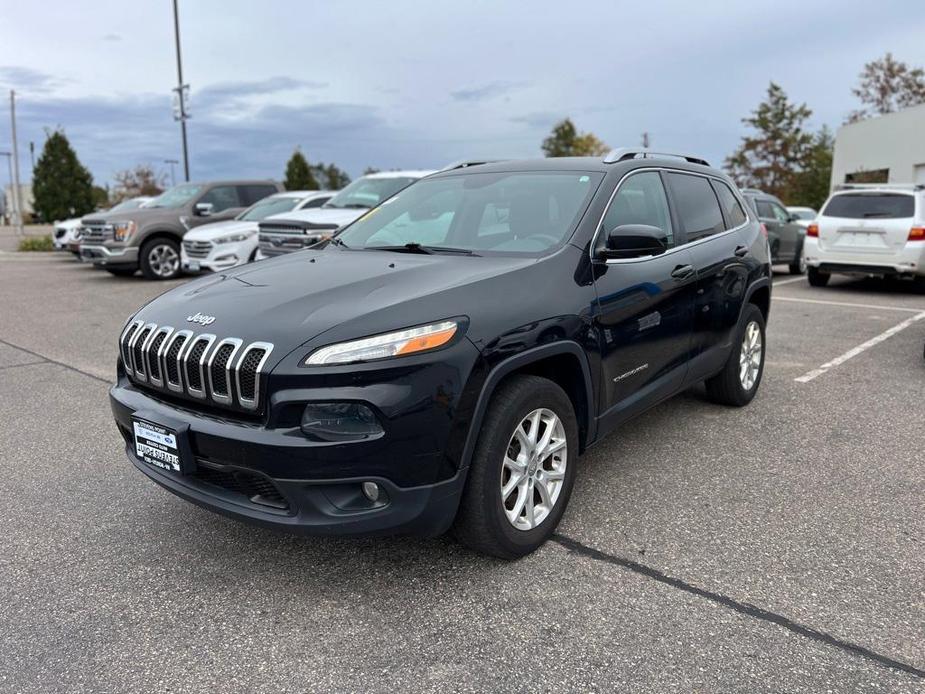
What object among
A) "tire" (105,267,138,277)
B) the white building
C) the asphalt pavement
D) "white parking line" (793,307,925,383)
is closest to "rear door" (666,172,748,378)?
the asphalt pavement

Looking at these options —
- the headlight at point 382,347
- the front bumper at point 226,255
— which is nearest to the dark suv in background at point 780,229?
the front bumper at point 226,255

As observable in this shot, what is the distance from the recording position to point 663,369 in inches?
162

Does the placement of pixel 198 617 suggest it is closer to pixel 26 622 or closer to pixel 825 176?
pixel 26 622

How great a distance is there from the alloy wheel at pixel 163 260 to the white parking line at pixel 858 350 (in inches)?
443

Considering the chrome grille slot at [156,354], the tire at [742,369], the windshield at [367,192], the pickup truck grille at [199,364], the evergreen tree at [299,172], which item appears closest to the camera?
the pickup truck grille at [199,364]

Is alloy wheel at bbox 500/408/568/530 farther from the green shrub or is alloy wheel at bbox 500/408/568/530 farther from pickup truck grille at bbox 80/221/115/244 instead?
the green shrub

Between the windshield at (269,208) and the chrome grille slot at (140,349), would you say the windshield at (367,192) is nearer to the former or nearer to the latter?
the windshield at (269,208)

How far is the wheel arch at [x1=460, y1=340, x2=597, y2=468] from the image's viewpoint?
2.83 m

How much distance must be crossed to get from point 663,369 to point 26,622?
315 centimetres

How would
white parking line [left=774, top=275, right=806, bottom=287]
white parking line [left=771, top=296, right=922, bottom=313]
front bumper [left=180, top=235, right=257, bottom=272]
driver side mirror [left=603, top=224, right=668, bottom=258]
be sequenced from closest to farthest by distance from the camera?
driver side mirror [left=603, top=224, right=668, bottom=258]
white parking line [left=771, top=296, right=922, bottom=313]
front bumper [left=180, top=235, right=257, bottom=272]
white parking line [left=774, top=275, right=806, bottom=287]

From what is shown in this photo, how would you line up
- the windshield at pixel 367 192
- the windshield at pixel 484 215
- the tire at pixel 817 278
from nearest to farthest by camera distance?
the windshield at pixel 484 215 < the windshield at pixel 367 192 < the tire at pixel 817 278

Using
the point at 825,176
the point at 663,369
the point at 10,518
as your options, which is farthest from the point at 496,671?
the point at 825,176

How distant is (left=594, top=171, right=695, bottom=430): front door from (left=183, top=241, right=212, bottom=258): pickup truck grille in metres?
9.46

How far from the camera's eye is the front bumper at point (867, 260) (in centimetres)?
1099
